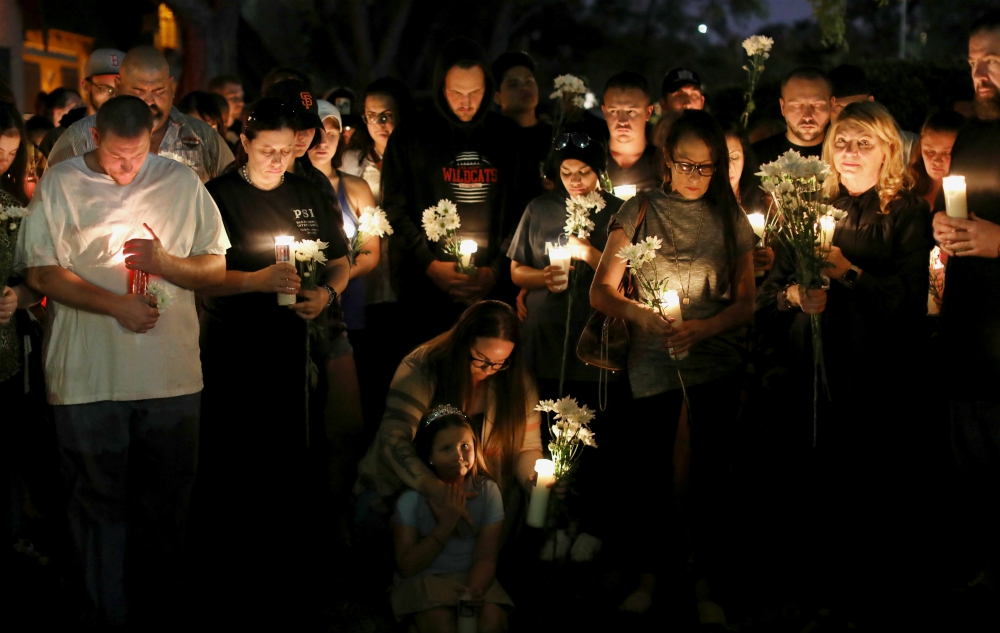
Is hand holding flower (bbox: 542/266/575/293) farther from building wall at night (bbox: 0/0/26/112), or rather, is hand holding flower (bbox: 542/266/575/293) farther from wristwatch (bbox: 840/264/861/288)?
building wall at night (bbox: 0/0/26/112)

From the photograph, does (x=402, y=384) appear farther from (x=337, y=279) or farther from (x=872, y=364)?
(x=872, y=364)

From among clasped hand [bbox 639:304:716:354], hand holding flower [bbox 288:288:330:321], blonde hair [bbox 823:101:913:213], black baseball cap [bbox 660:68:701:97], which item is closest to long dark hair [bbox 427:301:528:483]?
hand holding flower [bbox 288:288:330:321]

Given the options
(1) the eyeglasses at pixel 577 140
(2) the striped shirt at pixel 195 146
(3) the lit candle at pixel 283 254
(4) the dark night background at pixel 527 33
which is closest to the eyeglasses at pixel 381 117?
(2) the striped shirt at pixel 195 146

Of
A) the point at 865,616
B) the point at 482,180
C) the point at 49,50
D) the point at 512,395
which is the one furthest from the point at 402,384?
the point at 49,50

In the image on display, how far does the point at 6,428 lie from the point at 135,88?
1894 mm

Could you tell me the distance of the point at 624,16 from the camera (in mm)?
32594

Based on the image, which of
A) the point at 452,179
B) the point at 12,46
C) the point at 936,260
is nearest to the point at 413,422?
the point at 452,179

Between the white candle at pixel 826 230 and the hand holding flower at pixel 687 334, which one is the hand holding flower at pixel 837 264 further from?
the hand holding flower at pixel 687 334

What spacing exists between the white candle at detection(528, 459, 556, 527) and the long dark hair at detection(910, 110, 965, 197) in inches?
98.4

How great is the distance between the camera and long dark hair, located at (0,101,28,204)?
196 inches

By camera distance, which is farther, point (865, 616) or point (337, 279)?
point (337, 279)

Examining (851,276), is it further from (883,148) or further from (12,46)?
(12,46)

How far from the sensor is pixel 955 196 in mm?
4492

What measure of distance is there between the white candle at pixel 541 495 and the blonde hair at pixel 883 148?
186 cm
